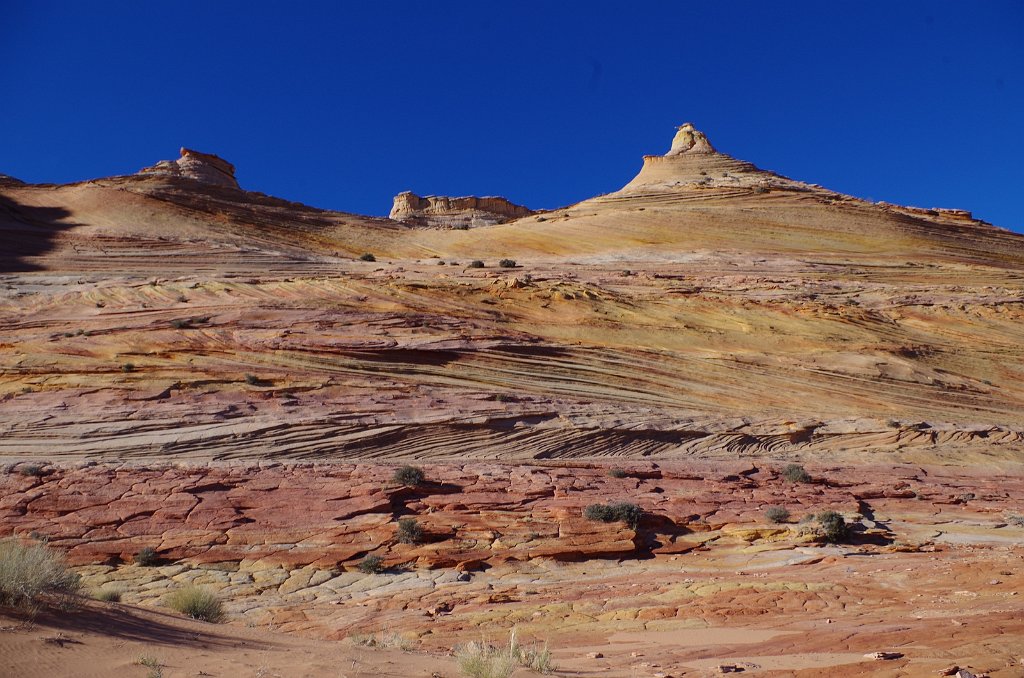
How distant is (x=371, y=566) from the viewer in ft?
40.7

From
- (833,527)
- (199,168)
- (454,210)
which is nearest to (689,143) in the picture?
(454,210)

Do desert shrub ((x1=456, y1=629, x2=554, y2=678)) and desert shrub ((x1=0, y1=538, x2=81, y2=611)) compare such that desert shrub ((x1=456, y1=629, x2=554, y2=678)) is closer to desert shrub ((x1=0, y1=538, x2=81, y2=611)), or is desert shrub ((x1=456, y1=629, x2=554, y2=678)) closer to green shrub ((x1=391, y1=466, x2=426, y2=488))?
desert shrub ((x1=0, y1=538, x2=81, y2=611))

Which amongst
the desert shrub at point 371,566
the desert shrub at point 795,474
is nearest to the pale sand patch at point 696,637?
the desert shrub at point 371,566

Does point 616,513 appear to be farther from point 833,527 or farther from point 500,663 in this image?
point 500,663

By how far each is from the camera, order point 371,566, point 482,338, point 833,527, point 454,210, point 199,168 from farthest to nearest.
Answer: point 454,210 < point 199,168 < point 482,338 < point 833,527 < point 371,566

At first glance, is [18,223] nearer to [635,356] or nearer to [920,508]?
[635,356]

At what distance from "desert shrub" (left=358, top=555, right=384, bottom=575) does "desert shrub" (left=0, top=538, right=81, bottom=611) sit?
19.5ft

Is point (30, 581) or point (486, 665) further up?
point (30, 581)

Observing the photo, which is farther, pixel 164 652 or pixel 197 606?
pixel 197 606

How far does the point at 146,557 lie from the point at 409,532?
4503 mm

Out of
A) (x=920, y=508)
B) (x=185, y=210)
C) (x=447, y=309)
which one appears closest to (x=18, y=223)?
(x=185, y=210)

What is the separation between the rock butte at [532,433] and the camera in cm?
1041

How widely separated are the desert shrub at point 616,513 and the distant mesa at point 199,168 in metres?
38.6

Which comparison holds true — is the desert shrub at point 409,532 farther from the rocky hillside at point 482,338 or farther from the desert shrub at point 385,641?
the rocky hillside at point 482,338
